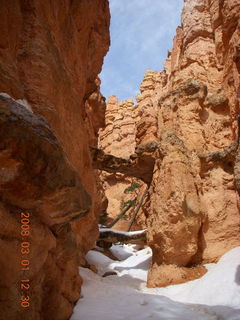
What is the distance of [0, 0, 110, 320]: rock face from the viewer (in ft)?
8.42

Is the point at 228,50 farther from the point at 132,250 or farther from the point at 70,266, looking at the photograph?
the point at 132,250

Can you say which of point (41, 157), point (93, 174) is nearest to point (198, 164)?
point (93, 174)

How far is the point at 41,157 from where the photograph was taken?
2611 mm

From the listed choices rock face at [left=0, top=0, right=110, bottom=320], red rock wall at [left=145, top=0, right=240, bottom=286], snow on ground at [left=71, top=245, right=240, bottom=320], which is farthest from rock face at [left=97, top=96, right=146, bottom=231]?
snow on ground at [left=71, top=245, right=240, bottom=320]

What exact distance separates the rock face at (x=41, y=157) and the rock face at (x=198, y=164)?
10.1ft

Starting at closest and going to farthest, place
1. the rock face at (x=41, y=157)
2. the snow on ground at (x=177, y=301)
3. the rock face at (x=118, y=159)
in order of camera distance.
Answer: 1. the rock face at (x=41, y=157)
2. the snow on ground at (x=177, y=301)
3. the rock face at (x=118, y=159)

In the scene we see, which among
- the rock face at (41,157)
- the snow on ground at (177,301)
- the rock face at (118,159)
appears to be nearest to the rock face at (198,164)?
the snow on ground at (177,301)

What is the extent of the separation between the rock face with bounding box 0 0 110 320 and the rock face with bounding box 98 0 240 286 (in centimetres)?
309

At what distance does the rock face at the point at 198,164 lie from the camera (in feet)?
26.7

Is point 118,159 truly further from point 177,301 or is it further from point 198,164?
point 177,301

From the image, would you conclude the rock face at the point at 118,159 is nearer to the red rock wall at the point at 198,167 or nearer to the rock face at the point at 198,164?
the rock face at the point at 198,164

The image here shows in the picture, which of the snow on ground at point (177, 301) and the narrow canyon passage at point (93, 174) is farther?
the snow on ground at point (177, 301)

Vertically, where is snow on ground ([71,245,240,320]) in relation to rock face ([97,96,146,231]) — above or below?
below

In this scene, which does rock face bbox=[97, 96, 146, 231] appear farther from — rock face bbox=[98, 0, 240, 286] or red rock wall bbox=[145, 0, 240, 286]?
red rock wall bbox=[145, 0, 240, 286]
